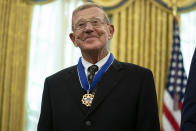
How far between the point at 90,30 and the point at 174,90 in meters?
3.10

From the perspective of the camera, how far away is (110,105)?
233 centimetres

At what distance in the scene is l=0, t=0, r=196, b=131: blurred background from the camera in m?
5.57

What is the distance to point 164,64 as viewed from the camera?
557cm

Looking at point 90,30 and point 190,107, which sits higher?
point 90,30

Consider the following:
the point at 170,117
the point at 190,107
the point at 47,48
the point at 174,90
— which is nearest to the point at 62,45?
the point at 47,48

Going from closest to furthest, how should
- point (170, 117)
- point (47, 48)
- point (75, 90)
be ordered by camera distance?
point (75, 90) → point (170, 117) → point (47, 48)

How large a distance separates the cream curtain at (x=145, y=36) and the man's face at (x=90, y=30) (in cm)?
301

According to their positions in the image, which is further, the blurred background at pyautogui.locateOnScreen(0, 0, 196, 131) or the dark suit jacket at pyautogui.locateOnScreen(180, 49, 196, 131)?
the blurred background at pyautogui.locateOnScreen(0, 0, 196, 131)

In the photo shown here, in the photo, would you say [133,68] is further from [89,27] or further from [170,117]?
[170,117]

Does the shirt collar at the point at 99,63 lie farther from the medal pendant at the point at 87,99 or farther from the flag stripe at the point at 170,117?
the flag stripe at the point at 170,117

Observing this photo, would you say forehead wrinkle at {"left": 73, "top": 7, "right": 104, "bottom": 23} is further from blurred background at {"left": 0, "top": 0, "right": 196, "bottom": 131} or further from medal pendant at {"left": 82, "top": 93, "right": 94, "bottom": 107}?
blurred background at {"left": 0, "top": 0, "right": 196, "bottom": 131}

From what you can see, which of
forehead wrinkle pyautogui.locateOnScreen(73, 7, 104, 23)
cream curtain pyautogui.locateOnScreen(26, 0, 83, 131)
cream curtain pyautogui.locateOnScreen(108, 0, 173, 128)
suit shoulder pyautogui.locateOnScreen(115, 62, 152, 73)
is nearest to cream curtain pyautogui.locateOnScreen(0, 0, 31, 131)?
cream curtain pyautogui.locateOnScreen(26, 0, 83, 131)

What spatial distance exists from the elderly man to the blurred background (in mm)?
2985

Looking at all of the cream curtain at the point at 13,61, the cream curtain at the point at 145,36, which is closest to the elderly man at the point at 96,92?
the cream curtain at the point at 145,36
